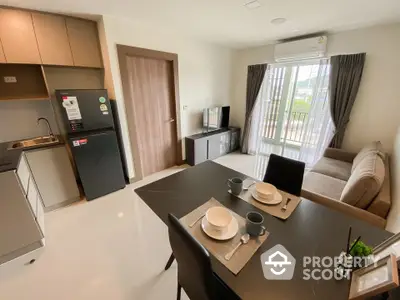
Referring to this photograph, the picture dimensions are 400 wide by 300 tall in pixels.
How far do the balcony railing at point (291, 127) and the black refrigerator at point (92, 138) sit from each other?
3229 millimetres

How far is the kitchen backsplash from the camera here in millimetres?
2275

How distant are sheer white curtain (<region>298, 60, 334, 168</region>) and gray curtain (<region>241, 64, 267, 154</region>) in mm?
1065

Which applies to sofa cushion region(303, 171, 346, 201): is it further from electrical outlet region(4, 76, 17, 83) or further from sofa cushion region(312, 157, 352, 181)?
electrical outlet region(4, 76, 17, 83)

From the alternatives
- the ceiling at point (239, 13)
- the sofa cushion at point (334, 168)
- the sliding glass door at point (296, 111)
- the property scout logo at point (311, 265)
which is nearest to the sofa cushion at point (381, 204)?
the sofa cushion at point (334, 168)

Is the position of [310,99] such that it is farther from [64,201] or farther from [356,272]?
[64,201]

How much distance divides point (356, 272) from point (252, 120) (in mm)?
3677

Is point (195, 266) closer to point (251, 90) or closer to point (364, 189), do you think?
point (364, 189)

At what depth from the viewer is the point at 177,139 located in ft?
11.8

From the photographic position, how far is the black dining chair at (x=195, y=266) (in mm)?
746

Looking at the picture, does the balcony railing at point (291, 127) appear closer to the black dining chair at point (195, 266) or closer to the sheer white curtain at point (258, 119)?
the sheer white curtain at point (258, 119)

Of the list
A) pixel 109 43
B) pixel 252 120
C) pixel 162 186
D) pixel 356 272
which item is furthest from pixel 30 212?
pixel 252 120

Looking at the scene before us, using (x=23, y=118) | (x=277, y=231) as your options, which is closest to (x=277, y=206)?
(x=277, y=231)

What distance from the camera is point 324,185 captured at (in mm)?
2238

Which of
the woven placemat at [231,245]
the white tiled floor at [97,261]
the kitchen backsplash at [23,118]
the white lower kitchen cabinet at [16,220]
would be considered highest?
the kitchen backsplash at [23,118]
